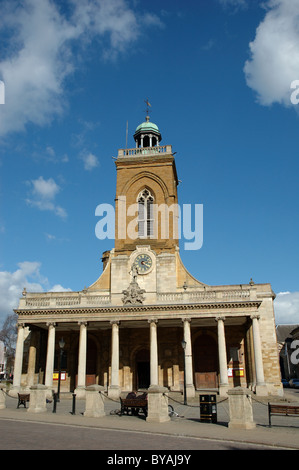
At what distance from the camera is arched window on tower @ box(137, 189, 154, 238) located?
3922 cm

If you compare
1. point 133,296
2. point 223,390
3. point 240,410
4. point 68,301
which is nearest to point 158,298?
point 133,296

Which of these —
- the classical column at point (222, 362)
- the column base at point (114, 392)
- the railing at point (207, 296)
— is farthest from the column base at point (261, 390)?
the column base at point (114, 392)

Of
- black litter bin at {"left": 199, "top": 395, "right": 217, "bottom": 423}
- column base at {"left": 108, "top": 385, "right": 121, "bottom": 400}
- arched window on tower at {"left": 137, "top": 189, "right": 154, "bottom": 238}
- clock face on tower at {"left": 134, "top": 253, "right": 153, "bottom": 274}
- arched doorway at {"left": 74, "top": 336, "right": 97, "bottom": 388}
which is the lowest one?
column base at {"left": 108, "top": 385, "right": 121, "bottom": 400}

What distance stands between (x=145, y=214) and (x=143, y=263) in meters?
6.09

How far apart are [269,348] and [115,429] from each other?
24.3 m

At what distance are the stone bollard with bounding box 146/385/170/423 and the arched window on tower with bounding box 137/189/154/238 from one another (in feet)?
76.4

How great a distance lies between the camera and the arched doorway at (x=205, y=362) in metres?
35.1

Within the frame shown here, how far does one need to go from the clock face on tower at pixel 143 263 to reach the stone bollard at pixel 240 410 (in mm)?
21969

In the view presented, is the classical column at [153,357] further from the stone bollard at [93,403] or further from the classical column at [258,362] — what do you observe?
the stone bollard at [93,403]

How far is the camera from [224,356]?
31.2 m

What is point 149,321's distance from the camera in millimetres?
32656

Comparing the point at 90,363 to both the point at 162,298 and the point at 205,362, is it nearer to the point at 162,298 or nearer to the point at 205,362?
the point at 162,298

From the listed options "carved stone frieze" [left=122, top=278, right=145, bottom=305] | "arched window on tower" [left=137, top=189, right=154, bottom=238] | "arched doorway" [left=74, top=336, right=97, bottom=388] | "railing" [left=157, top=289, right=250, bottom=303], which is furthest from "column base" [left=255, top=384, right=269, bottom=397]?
"arched window on tower" [left=137, top=189, right=154, bottom=238]

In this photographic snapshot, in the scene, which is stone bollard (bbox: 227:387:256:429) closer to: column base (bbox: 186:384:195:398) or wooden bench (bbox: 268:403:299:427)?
wooden bench (bbox: 268:403:299:427)
